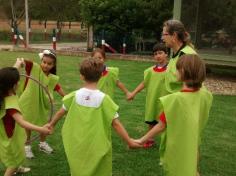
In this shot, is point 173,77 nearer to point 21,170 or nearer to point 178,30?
point 178,30

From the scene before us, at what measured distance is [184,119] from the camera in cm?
378

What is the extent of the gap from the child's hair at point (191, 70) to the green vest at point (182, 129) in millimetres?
144

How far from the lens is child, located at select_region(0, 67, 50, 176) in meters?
4.26

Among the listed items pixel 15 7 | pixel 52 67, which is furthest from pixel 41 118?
pixel 15 7

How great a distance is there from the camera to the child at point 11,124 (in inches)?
168

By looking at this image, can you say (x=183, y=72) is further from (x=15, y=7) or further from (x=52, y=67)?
(x=15, y=7)

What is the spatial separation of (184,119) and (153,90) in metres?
2.59

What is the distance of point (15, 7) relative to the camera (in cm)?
3662

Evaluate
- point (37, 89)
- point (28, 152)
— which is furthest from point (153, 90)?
point (28, 152)

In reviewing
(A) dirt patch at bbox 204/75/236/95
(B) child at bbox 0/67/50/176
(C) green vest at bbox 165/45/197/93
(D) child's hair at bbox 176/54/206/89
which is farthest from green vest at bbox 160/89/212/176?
(A) dirt patch at bbox 204/75/236/95

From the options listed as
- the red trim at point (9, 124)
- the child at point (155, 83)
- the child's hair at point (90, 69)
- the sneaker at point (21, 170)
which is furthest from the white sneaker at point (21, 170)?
the child's hair at point (90, 69)

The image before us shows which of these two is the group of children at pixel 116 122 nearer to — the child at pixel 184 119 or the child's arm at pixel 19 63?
the child at pixel 184 119

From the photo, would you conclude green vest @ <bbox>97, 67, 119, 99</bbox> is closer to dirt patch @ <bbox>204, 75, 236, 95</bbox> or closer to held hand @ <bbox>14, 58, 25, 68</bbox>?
held hand @ <bbox>14, 58, 25, 68</bbox>

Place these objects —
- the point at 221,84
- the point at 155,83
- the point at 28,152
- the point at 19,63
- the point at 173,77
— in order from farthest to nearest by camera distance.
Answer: the point at 221,84, the point at 155,83, the point at 28,152, the point at 19,63, the point at 173,77
